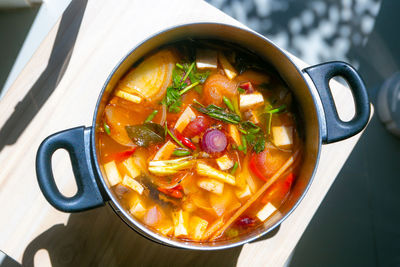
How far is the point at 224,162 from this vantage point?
1.09 metres

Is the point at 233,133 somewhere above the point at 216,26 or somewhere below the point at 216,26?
below

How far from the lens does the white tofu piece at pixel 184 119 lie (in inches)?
42.6

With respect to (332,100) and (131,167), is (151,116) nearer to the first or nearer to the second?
(131,167)

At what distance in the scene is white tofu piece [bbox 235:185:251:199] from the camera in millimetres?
1112

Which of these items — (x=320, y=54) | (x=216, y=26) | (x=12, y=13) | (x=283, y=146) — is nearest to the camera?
(x=216, y=26)

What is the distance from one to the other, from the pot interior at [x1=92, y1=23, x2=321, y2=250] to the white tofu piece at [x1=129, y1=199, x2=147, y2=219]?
0.10ft

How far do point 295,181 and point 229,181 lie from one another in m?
0.23

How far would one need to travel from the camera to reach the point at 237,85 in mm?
1149

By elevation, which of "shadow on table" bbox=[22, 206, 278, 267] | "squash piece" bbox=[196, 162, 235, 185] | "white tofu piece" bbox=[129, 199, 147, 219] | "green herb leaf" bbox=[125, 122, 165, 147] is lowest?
"shadow on table" bbox=[22, 206, 278, 267]

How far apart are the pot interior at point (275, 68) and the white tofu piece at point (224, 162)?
208 millimetres

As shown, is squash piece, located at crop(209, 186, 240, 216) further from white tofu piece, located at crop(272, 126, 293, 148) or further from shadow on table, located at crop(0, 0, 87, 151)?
shadow on table, located at crop(0, 0, 87, 151)

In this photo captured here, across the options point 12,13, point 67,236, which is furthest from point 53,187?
point 12,13

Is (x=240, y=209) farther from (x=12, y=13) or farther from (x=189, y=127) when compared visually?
(x=12, y=13)

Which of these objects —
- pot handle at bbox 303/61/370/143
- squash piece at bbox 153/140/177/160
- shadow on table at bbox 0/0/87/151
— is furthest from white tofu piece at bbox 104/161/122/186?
pot handle at bbox 303/61/370/143
